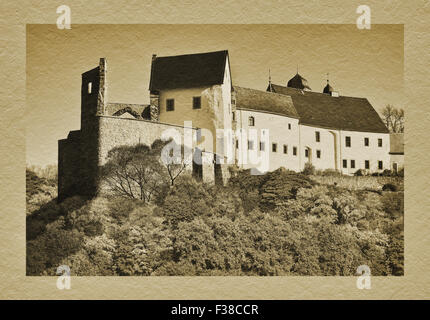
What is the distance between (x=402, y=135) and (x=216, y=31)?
3.56m

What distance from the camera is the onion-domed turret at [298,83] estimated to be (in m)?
10.7

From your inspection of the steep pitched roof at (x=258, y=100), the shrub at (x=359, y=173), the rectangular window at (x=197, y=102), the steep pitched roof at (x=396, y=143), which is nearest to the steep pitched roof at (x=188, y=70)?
the rectangular window at (x=197, y=102)

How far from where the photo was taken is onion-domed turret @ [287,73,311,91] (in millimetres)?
10719

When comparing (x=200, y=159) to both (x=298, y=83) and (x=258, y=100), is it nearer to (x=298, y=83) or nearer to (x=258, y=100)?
(x=258, y=100)

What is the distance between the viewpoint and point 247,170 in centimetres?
1066

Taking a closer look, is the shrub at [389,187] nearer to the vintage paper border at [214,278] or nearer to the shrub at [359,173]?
the vintage paper border at [214,278]

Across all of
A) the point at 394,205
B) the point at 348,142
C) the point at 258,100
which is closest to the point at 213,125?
the point at 258,100

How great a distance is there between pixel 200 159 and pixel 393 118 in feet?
11.2

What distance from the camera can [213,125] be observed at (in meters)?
10.8

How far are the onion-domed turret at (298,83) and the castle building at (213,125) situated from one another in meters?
0.02

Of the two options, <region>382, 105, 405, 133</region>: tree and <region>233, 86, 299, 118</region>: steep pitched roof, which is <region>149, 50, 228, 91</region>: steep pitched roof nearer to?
<region>233, 86, 299, 118</region>: steep pitched roof

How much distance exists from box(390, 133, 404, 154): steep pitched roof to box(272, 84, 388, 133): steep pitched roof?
18 cm

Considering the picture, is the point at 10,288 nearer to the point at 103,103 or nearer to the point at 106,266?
the point at 106,266

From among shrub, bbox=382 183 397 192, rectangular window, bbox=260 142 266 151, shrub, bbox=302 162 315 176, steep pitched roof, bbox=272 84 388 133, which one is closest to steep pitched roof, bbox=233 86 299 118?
steep pitched roof, bbox=272 84 388 133
